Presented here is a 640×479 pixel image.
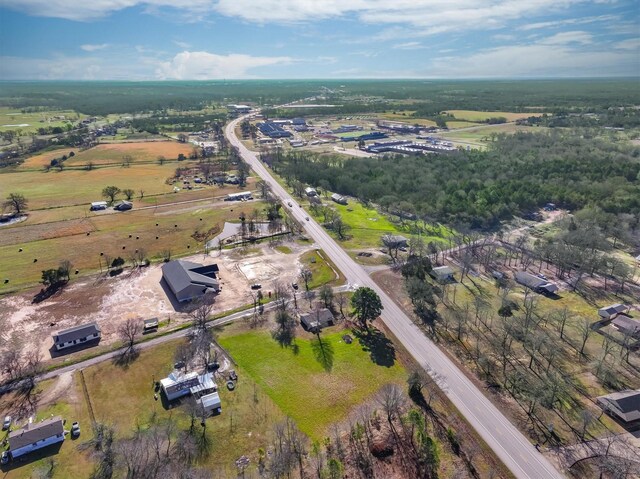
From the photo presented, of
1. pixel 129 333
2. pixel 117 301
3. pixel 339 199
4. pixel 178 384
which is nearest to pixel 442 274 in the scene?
pixel 178 384

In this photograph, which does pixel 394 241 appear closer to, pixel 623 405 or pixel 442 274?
pixel 442 274

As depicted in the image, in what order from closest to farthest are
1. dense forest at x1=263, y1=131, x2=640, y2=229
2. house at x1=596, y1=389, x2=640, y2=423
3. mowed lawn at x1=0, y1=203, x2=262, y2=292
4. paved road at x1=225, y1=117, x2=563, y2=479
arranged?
paved road at x1=225, y1=117, x2=563, y2=479
house at x1=596, y1=389, x2=640, y2=423
mowed lawn at x1=0, y1=203, x2=262, y2=292
dense forest at x1=263, y1=131, x2=640, y2=229

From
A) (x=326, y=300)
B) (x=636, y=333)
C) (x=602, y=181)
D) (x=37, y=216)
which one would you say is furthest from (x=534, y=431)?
(x=37, y=216)

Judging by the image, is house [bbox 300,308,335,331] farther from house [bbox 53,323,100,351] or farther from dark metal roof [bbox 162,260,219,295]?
house [bbox 53,323,100,351]

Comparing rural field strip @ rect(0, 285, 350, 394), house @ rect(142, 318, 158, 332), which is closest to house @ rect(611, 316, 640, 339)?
rural field strip @ rect(0, 285, 350, 394)

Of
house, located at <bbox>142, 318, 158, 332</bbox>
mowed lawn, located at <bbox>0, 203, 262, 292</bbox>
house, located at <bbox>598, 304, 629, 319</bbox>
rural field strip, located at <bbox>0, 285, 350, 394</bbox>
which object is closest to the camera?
rural field strip, located at <bbox>0, 285, 350, 394</bbox>
